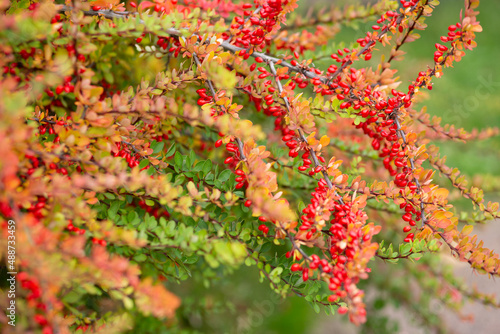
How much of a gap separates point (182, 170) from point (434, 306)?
1697mm

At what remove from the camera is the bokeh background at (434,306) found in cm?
162

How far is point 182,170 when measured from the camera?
712mm

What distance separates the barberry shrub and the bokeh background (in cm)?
31

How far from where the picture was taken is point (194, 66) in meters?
0.68

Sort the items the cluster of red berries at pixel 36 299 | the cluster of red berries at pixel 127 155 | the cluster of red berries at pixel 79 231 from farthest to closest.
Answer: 1. the cluster of red berries at pixel 127 155
2. the cluster of red berries at pixel 79 231
3. the cluster of red berries at pixel 36 299

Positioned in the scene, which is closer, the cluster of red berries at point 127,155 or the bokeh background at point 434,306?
the cluster of red berries at point 127,155

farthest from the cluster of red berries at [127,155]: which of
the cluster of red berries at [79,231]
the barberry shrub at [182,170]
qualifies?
the cluster of red berries at [79,231]

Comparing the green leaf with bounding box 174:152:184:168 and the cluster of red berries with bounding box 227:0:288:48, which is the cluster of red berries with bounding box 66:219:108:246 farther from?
the cluster of red berries with bounding box 227:0:288:48

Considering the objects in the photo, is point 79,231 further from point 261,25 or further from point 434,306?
point 434,306

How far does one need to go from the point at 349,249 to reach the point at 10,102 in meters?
0.49

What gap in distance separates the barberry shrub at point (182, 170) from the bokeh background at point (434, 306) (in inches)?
12.4

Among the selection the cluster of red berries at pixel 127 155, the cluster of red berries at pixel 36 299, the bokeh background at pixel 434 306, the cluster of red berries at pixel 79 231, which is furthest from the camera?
the bokeh background at pixel 434 306

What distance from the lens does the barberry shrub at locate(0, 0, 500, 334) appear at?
457mm

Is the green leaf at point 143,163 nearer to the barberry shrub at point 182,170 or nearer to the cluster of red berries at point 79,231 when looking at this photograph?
the barberry shrub at point 182,170
